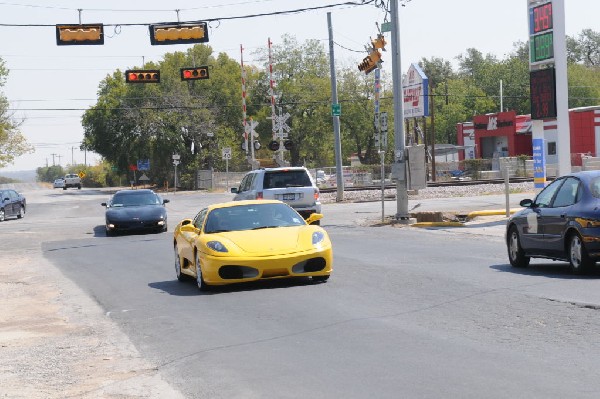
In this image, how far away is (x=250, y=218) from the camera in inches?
590

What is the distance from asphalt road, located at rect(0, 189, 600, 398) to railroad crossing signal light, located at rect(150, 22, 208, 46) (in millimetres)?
12211

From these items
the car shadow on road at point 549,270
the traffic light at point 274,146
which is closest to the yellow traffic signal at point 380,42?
the traffic light at point 274,146

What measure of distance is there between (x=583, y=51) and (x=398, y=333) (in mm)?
147991

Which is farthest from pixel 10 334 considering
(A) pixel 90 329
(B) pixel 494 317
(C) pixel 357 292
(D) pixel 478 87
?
(D) pixel 478 87

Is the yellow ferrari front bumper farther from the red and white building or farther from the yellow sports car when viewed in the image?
the red and white building

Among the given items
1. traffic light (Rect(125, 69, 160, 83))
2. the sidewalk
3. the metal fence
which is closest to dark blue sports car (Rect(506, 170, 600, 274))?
the sidewalk

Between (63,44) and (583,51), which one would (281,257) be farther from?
(583,51)

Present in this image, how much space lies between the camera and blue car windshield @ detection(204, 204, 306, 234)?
14.8 meters

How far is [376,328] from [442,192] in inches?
1579

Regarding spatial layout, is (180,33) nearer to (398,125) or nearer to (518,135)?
(398,125)

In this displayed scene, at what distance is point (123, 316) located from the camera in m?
12.3

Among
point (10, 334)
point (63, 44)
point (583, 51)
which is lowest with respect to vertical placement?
point (10, 334)

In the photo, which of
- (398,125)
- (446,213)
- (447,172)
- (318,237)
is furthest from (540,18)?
(447,172)

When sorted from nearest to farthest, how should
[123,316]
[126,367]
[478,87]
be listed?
[126,367], [123,316], [478,87]
